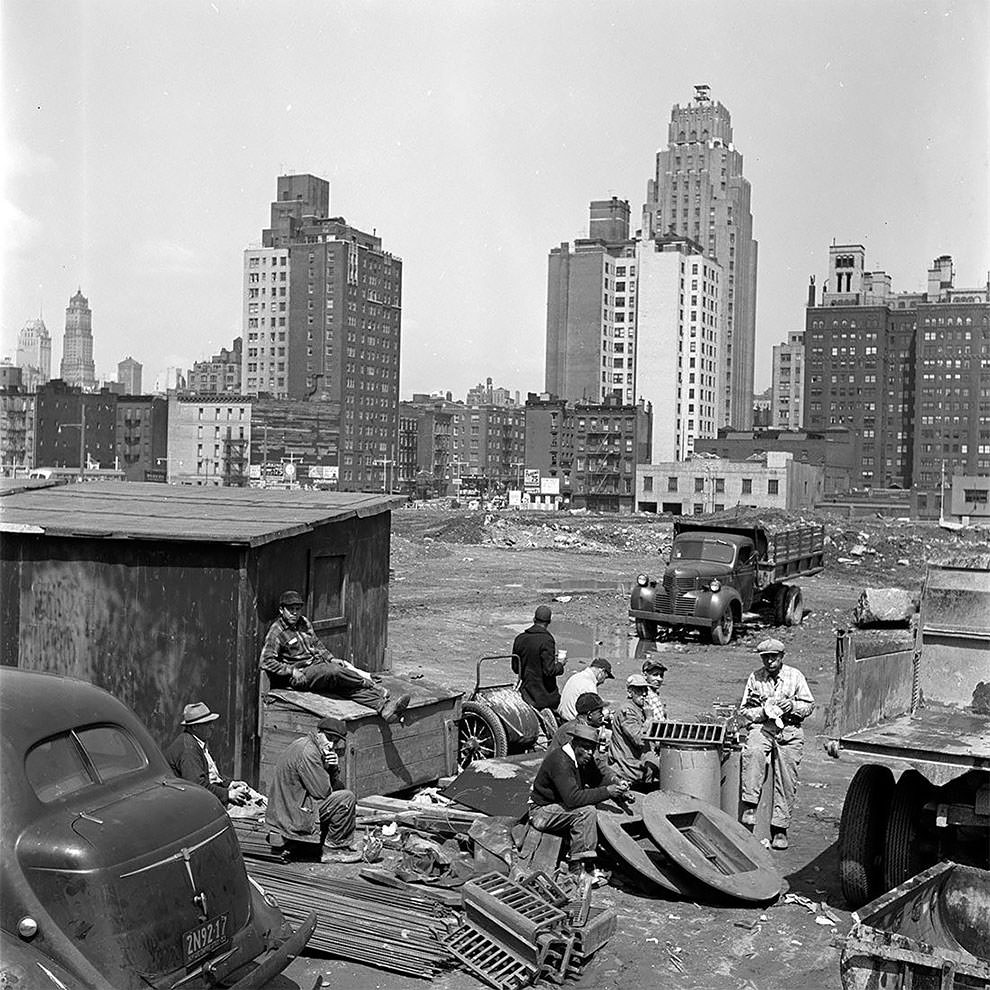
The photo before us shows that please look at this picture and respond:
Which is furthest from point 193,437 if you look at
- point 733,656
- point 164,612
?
point 164,612

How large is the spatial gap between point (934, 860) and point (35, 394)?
13818cm

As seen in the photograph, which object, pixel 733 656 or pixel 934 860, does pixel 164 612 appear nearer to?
pixel 934 860

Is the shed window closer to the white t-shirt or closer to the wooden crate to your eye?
the wooden crate

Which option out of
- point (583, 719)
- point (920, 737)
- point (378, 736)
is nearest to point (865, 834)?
point (920, 737)

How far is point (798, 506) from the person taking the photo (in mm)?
103750

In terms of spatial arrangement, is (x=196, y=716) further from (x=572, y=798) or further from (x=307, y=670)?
(x=572, y=798)

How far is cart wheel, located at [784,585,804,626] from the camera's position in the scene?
1097 inches

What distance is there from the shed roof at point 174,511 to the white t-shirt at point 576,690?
10.4 ft

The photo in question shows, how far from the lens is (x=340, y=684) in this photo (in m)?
11.5

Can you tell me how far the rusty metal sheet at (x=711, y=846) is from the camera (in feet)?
30.2

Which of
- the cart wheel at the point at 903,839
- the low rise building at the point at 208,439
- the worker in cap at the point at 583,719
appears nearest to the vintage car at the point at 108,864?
the worker in cap at the point at 583,719

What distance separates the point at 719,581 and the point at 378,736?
14.3m

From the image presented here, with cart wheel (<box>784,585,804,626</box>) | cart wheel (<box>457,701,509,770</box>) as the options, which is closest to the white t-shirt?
cart wheel (<box>457,701,509,770</box>)

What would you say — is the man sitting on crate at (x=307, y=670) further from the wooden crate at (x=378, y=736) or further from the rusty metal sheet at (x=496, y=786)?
the rusty metal sheet at (x=496, y=786)
